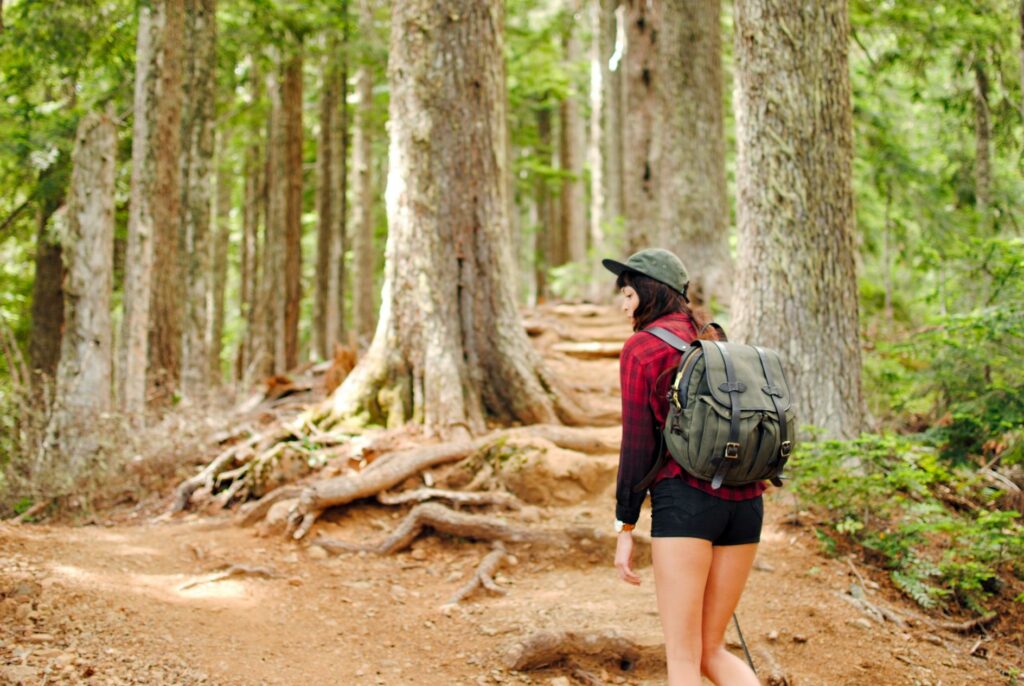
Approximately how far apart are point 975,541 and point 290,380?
9381mm

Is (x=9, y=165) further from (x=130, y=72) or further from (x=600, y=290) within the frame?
(x=600, y=290)

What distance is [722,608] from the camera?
3.35 meters

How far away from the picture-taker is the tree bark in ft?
34.3

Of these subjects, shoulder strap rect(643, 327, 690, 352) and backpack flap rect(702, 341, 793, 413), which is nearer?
backpack flap rect(702, 341, 793, 413)

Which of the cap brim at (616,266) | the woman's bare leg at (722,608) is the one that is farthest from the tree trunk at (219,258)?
the woman's bare leg at (722,608)

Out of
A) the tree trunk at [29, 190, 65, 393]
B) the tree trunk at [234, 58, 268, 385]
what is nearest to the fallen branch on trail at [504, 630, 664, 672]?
the tree trunk at [29, 190, 65, 393]

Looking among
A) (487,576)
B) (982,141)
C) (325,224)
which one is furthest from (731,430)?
(325,224)

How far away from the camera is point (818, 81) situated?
7.82 metres

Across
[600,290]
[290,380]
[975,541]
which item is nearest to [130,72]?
[290,380]

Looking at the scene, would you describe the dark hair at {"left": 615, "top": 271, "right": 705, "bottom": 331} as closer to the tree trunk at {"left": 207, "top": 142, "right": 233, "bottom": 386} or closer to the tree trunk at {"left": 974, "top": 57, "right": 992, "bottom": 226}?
the tree trunk at {"left": 974, "top": 57, "right": 992, "bottom": 226}

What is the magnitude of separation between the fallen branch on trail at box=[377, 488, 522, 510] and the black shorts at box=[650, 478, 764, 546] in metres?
3.92

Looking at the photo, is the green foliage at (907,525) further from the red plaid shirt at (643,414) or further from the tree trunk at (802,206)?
the red plaid shirt at (643,414)

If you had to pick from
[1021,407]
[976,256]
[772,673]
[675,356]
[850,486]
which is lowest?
[772,673]

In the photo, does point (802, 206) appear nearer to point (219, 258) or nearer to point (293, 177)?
point (293, 177)
